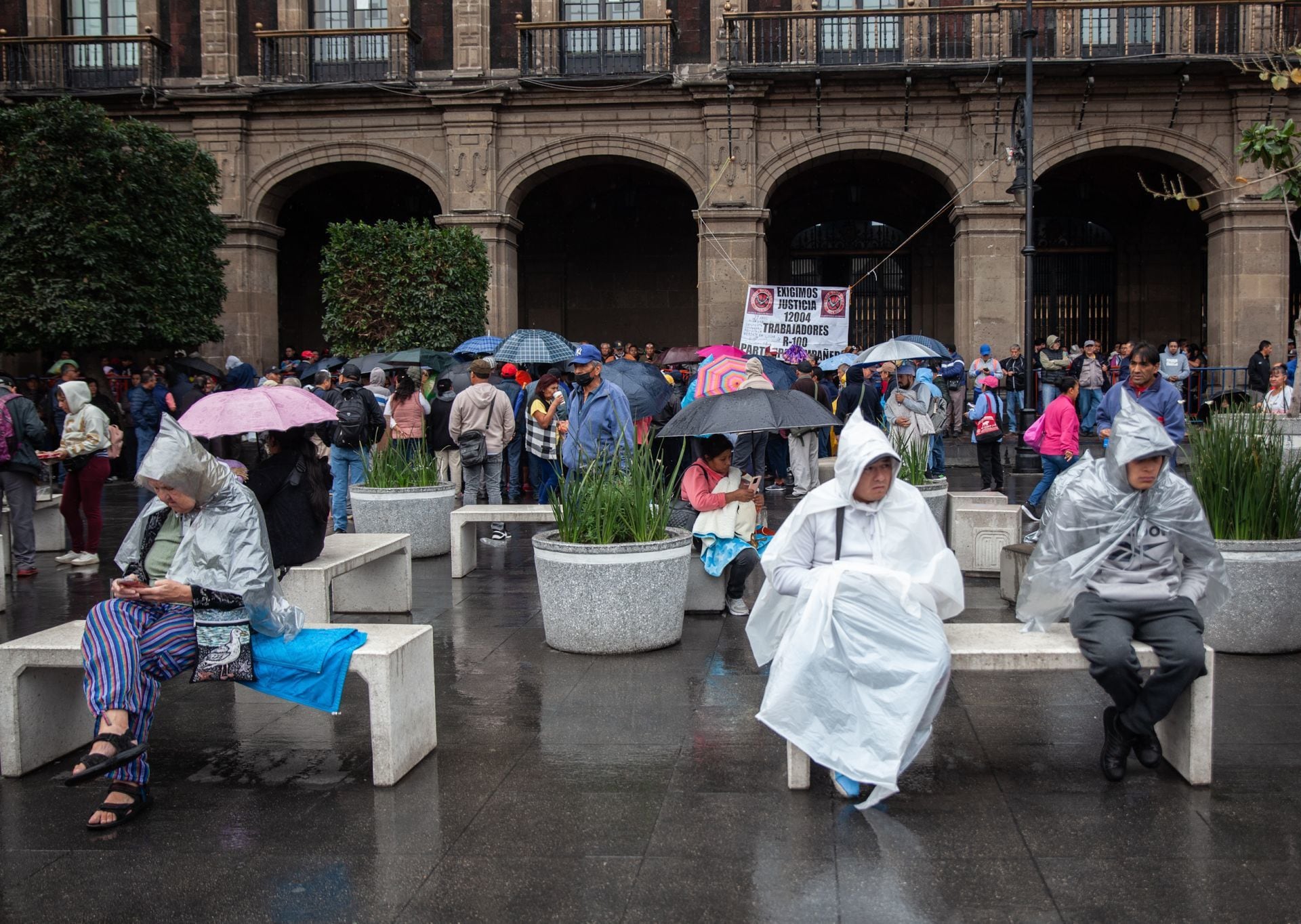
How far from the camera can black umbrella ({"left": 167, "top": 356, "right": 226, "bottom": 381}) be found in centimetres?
1848

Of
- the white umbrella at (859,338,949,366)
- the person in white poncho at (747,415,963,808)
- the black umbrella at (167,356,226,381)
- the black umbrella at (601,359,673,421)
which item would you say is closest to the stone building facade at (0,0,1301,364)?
the black umbrella at (167,356,226,381)

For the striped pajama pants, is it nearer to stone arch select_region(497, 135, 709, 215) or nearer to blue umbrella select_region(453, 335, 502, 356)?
blue umbrella select_region(453, 335, 502, 356)

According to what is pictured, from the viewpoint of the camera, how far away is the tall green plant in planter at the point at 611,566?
22.0ft

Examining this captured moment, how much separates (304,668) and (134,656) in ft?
2.11

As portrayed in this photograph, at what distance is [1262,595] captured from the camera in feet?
21.5

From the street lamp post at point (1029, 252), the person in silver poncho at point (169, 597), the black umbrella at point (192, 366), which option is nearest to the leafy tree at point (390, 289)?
the black umbrella at point (192, 366)

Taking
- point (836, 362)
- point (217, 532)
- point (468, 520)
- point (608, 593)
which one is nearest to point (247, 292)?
point (836, 362)

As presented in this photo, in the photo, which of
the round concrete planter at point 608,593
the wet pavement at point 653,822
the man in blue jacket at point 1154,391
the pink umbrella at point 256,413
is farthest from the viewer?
the man in blue jacket at point 1154,391

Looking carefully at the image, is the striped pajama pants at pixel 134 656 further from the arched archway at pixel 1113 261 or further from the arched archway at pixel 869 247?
the arched archway at pixel 1113 261

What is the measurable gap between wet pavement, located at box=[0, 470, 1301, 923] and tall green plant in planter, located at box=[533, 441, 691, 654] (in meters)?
0.57

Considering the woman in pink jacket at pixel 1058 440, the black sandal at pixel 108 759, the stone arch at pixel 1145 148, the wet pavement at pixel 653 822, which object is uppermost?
the stone arch at pixel 1145 148

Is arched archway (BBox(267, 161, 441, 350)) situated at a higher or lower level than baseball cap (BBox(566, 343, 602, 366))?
higher

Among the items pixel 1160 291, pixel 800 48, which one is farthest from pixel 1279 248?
pixel 800 48

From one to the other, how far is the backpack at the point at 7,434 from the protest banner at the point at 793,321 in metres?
13.2
